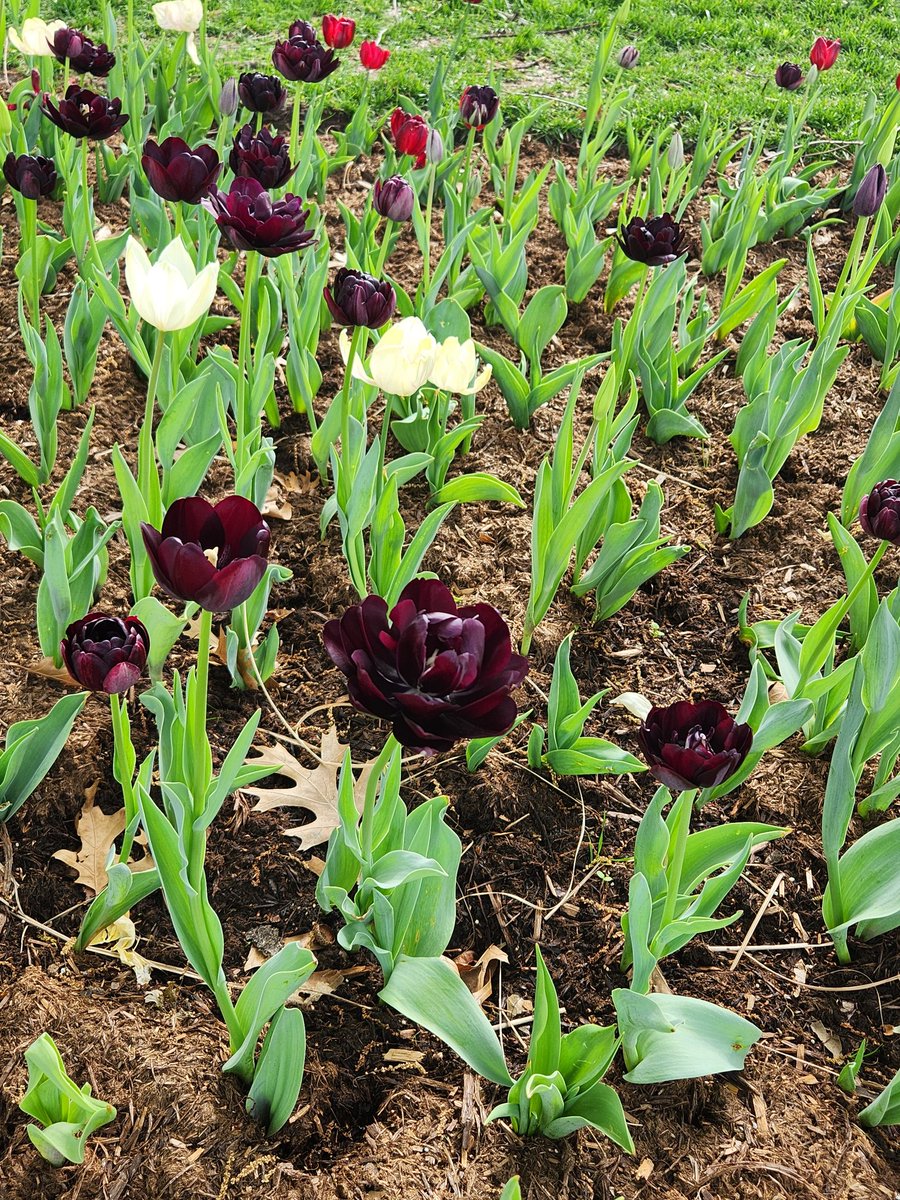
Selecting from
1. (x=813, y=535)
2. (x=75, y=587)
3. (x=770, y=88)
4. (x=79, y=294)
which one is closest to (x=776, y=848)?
(x=813, y=535)

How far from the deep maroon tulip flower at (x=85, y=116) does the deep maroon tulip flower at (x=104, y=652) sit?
137 cm

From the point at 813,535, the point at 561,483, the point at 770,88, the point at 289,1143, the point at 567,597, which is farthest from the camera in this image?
the point at 770,88

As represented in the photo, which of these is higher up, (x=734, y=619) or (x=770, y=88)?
(x=770, y=88)

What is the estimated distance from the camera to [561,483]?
2076 mm

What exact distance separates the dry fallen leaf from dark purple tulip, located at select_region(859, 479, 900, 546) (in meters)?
0.90

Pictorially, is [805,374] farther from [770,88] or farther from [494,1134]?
[770,88]

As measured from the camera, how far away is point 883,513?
5.41ft

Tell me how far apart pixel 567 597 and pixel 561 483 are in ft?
1.15

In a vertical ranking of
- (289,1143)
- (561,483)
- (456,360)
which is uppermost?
(456,360)

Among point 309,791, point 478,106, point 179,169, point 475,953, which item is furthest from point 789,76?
point 475,953

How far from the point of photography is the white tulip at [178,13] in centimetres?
306

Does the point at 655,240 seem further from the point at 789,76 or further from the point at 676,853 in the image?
the point at 789,76

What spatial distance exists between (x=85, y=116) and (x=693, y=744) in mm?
1877

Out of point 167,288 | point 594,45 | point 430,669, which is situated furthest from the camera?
point 594,45
